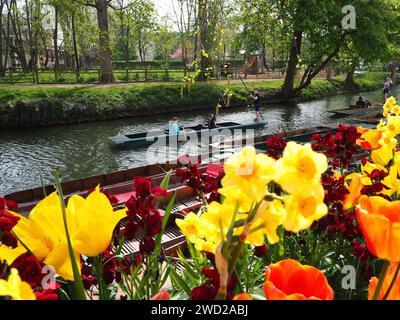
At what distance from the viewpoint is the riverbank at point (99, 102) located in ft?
54.4

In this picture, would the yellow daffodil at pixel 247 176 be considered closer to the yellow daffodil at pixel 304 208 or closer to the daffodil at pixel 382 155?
the yellow daffodil at pixel 304 208

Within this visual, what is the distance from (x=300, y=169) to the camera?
2.24ft

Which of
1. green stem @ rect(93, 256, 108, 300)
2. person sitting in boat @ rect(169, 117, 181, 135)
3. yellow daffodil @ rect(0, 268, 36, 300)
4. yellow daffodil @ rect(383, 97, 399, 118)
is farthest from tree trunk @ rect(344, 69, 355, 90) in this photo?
yellow daffodil @ rect(0, 268, 36, 300)

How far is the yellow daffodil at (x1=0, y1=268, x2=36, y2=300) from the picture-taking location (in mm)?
599

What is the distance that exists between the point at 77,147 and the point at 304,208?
45.1ft

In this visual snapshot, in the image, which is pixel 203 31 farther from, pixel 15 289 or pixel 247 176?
pixel 15 289

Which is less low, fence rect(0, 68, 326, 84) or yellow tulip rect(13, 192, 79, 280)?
fence rect(0, 68, 326, 84)

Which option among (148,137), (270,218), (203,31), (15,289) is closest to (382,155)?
(270,218)

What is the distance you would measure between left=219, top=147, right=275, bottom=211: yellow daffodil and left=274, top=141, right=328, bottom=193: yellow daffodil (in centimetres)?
3

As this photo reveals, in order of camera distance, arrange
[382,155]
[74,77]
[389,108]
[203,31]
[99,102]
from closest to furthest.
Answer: [382,155] → [389,108] → [203,31] → [99,102] → [74,77]

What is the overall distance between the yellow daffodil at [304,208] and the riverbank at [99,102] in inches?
578

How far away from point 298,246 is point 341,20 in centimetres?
2065

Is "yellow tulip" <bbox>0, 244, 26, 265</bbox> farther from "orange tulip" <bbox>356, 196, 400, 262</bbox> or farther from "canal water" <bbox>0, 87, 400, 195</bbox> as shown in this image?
"canal water" <bbox>0, 87, 400, 195</bbox>
